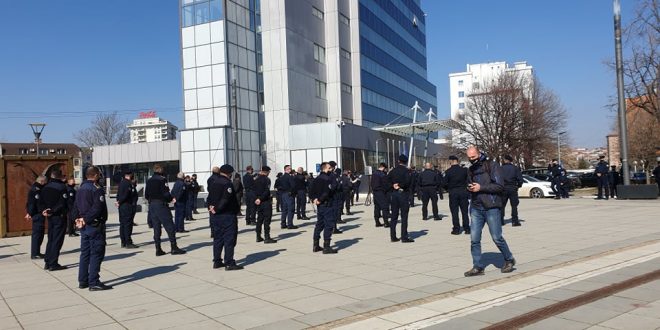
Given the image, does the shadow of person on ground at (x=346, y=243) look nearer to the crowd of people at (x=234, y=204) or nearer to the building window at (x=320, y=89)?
the crowd of people at (x=234, y=204)

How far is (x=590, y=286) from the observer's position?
703 centimetres

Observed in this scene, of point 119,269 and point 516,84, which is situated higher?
point 516,84

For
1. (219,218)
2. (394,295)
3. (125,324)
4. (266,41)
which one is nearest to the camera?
(125,324)

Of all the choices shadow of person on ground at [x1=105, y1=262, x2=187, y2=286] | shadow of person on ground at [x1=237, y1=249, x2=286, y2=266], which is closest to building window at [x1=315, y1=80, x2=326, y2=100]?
shadow of person on ground at [x1=237, y1=249, x2=286, y2=266]

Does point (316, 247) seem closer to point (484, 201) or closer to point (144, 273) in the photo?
point (144, 273)

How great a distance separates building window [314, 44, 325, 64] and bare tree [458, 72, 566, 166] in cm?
1398

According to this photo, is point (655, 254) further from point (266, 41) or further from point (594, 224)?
point (266, 41)

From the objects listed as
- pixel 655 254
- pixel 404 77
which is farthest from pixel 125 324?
→ pixel 404 77

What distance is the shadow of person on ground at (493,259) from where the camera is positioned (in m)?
8.71

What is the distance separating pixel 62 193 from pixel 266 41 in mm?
35436

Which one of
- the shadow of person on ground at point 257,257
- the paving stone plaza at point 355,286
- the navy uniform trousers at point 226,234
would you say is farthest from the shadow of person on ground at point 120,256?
the navy uniform trousers at point 226,234

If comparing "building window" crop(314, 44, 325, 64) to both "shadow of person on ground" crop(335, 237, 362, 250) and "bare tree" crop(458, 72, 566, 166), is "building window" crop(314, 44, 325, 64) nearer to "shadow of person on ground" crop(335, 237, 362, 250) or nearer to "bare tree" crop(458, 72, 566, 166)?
"bare tree" crop(458, 72, 566, 166)

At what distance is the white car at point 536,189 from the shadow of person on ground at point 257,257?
19.1 m

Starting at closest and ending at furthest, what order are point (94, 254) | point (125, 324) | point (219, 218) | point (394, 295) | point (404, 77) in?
point (125, 324) < point (394, 295) < point (94, 254) < point (219, 218) < point (404, 77)
